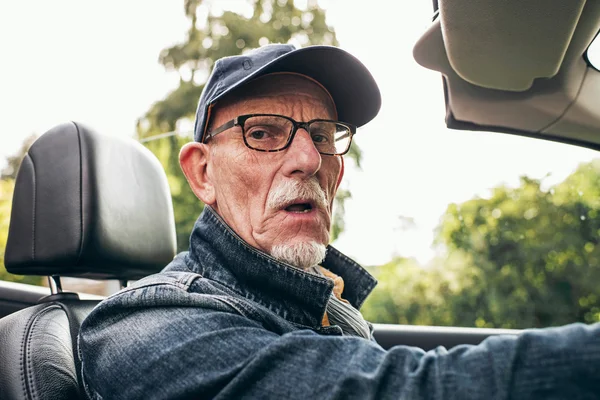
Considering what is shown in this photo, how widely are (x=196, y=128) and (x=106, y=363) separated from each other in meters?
0.81

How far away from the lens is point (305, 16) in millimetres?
12812

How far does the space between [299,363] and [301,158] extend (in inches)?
27.7

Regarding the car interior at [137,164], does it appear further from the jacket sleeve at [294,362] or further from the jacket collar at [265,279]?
the jacket collar at [265,279]

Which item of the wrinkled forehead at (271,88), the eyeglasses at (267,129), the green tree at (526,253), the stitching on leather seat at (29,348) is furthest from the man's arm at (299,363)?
the green tree at (526,253)

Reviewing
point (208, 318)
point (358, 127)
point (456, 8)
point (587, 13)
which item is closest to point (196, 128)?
point (358, 127)

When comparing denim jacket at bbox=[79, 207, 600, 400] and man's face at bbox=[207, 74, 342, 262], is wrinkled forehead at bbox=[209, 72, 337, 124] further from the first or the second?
denim jacket at bbox=[79, 207, 600, 400]

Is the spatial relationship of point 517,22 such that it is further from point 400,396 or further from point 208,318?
point 208,318

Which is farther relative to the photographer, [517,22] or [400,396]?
[517,22]

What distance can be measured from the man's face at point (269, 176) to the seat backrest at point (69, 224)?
0.32 metres

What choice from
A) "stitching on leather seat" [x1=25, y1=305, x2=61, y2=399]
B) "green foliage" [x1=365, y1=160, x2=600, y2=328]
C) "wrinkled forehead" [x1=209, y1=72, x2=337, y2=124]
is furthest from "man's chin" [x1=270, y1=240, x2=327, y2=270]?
"green foliage" [x1=365, y1=160, x2=600, y2=328]

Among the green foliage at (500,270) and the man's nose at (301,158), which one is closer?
the man's nose at (301,158)

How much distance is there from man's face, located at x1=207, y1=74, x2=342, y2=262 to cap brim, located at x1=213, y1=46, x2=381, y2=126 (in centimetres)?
7

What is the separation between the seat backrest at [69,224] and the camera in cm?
157

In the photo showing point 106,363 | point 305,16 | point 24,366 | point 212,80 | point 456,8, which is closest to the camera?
point 456,8
